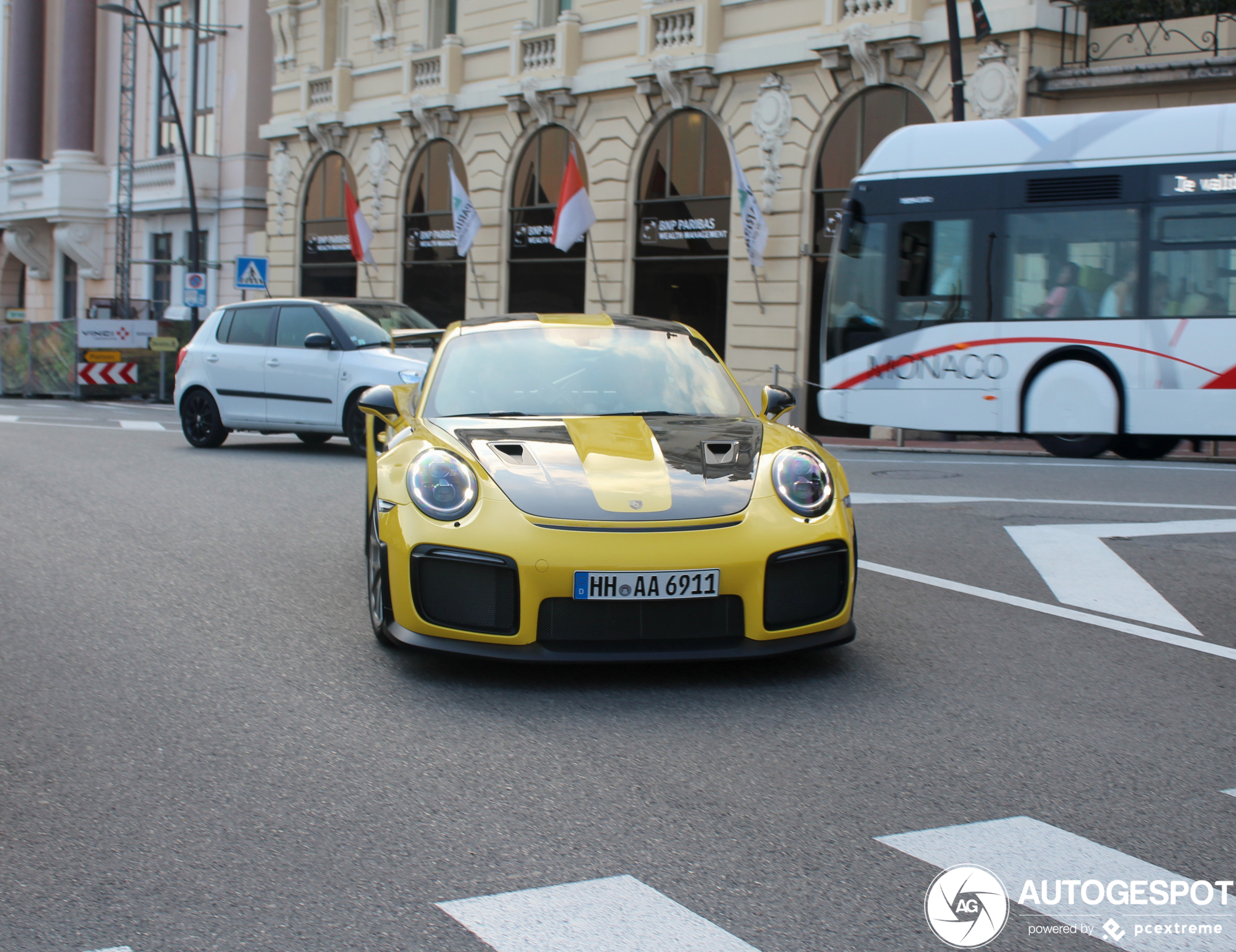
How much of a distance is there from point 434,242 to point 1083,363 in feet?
63.6

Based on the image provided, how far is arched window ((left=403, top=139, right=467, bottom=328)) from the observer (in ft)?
100.0

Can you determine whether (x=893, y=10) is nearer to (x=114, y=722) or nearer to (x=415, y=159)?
(x=415, y=159)

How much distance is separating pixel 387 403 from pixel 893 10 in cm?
1766

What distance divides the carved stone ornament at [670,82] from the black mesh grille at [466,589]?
21.4 m

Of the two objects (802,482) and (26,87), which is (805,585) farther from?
(26,87)

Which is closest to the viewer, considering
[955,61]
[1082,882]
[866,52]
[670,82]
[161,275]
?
[1082,882]

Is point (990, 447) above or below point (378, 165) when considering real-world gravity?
below

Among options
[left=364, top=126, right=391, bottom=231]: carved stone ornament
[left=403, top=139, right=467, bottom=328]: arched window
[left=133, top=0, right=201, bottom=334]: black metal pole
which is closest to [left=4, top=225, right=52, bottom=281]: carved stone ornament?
[left=133, top=0, right=201, bottom=334]: black metal pole

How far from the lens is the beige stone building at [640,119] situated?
20438mm

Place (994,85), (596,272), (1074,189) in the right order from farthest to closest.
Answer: (596,272) → (994,85) → (1074,189)

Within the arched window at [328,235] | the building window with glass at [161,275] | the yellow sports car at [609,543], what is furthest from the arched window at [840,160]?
the building window with glass at [161,275]

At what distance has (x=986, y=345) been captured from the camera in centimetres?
1449

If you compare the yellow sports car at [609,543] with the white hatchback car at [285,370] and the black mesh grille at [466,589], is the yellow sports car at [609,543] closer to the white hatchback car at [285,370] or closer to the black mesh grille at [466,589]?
the black mesh grille at [466,589]

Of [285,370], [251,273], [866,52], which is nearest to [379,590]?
[285,370]
